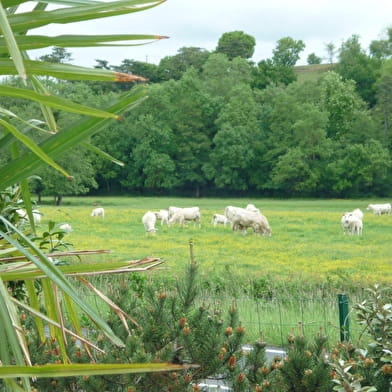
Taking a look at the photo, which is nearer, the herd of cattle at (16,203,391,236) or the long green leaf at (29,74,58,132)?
the long green leaf at (29,74,58,132)

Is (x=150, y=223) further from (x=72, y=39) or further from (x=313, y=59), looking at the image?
(x=313, y=59)

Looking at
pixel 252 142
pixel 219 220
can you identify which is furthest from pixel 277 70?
pixel 219 220

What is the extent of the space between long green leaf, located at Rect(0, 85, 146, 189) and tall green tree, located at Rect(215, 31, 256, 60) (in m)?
90.5

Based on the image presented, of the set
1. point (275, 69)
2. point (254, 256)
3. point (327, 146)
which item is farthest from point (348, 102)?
point (254, 256)

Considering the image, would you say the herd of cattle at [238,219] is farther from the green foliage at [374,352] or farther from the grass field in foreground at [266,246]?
the green foliage at [374,352]

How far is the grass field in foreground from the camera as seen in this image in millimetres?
16375

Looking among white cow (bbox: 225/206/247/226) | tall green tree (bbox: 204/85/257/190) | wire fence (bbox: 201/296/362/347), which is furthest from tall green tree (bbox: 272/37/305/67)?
wire fence (bbox: 201/296/362/347)

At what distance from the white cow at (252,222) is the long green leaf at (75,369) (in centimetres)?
2608

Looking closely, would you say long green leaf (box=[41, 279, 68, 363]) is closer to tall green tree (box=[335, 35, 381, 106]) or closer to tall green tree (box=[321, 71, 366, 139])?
tall green tree (box=[321, 71, 366, 139])

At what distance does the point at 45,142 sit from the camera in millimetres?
1071

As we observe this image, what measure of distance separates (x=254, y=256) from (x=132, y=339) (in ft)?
57.0

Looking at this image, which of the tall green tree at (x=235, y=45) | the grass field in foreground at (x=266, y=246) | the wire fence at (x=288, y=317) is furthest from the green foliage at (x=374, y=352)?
the tall green tree at (x=235, y=45)

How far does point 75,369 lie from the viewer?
2.62 feet

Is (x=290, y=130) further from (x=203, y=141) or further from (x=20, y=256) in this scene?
(x=20, y=256)
